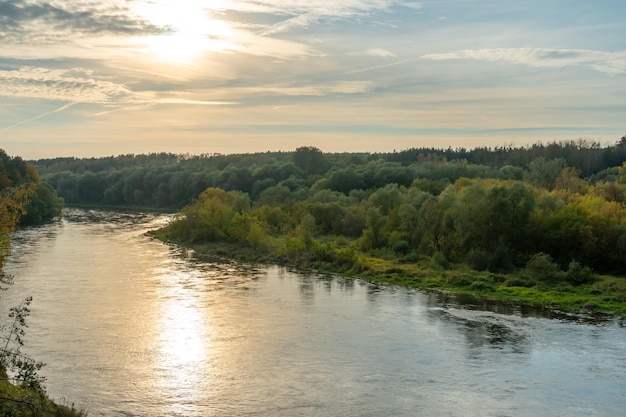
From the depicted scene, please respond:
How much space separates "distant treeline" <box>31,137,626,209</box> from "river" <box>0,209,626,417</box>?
152 ft

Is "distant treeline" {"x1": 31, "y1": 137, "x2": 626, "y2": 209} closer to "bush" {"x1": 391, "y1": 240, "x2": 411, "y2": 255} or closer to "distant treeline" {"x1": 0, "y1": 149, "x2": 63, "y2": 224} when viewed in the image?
"bush" {"x1": 391, "y1": 240, "x2": 411, "y2": 255}

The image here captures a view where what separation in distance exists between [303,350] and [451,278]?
2009cm

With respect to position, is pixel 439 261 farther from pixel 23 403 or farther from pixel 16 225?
pixel 16 225

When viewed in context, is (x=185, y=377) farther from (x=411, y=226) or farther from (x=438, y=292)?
(x=411, y=226)

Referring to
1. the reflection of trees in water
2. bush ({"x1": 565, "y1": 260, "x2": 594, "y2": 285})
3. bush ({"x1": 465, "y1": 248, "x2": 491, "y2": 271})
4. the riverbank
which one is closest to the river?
the reflection of trees in water

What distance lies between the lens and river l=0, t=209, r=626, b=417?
73.0 feet

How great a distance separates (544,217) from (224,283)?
83.9 ft

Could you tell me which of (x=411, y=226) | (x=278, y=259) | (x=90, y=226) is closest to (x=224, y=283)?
(x=278, y=259)

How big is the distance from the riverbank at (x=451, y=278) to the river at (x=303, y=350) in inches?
109

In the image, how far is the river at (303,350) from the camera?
73.0ft

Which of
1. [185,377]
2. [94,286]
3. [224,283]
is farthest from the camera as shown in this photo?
[224,283]

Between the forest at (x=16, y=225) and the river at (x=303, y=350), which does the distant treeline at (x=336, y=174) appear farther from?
the river at (x=303, y=350)

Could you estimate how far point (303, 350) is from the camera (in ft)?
92.6

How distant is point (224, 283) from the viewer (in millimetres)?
44969
